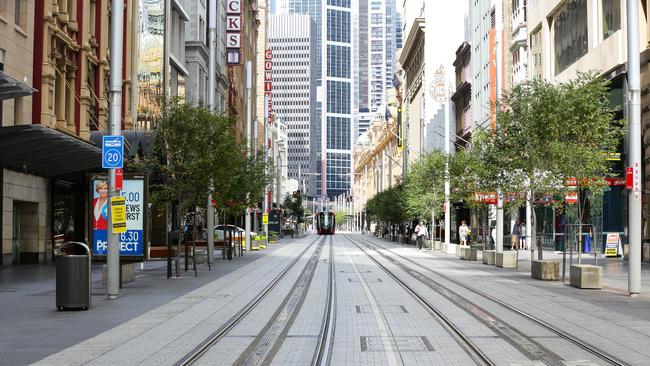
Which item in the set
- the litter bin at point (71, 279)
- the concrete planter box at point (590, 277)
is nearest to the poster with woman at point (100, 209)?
the litter bin at point (71, 279)

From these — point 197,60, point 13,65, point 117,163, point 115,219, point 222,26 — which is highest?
point 222,26

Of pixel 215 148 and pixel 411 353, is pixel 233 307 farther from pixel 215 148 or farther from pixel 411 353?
pixel 215 148

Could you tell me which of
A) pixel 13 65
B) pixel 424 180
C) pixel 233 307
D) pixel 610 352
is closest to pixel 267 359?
pixel 610 352

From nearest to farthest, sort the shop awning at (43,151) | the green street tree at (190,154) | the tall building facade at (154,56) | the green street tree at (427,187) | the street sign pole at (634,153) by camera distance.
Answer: the street sign pole at (634,153)
the shop awning at (43,151)
the green street tree at (190,154)
the tall building facade at (154,56)
the green street tree at (427,187)

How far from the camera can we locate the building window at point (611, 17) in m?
41.3

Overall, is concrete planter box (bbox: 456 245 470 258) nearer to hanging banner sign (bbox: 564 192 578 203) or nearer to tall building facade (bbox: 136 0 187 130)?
hanging banner sign (bbox: 564 192 578 203)

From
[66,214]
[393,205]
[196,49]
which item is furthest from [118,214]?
[393,205]

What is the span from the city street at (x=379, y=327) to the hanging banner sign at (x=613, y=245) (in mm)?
16934

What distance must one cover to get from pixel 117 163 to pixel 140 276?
9.53m

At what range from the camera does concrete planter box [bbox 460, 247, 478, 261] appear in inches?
1688

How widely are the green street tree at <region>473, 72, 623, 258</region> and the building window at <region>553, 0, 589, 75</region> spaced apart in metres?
18.0

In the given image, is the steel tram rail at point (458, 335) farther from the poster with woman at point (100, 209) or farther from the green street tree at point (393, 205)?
the green street tree at point (393, 205)

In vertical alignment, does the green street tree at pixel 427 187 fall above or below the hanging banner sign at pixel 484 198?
above

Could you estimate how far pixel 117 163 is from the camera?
19.9 meters
